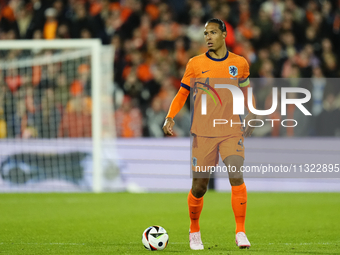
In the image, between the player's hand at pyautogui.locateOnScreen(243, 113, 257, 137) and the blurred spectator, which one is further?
the blurred spectator

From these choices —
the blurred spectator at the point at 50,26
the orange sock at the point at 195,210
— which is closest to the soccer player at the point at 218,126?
the orange sock at the point at 195,210

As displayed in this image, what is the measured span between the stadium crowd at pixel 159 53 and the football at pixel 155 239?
6038 millimetres

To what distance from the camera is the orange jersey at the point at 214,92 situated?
535 centimetres

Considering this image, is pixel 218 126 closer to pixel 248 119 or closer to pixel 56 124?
pixel 248 119

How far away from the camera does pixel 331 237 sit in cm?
638

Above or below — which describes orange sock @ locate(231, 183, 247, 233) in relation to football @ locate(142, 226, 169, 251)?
above

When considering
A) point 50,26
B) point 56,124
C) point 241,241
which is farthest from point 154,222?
point 50,26

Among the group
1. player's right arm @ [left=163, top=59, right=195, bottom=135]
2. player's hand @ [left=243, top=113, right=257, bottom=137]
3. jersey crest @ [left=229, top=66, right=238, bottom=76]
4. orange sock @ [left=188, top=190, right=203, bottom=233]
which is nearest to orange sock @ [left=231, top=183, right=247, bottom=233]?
orange sock @ [left=188, top=190, right=203, bottom=233]

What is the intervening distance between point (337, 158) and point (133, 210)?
4.40m

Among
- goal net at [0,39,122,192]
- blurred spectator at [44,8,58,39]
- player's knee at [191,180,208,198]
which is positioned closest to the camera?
player's knee at [191,180,208,198]

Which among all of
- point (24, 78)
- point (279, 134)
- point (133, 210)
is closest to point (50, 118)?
point (24, 78)

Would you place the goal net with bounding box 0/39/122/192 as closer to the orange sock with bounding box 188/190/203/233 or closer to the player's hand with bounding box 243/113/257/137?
the orange sock with bounding box 188/190/203/233

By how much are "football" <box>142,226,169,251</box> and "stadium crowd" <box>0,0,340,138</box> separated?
6038 millimetres

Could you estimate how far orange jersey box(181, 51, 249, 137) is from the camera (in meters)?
5.35
